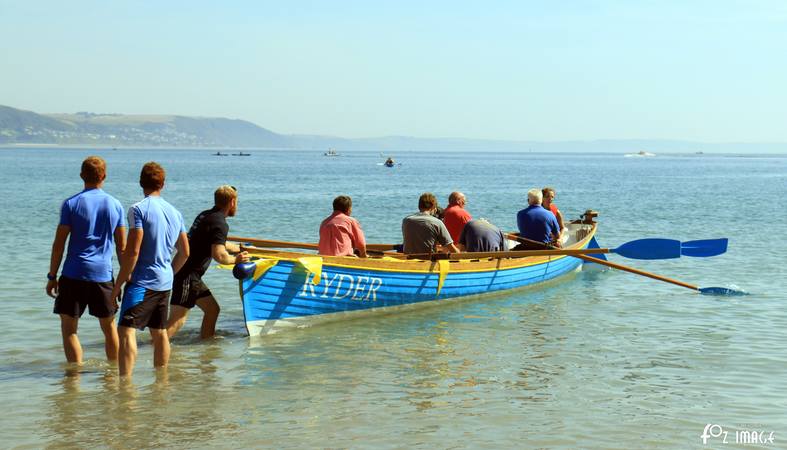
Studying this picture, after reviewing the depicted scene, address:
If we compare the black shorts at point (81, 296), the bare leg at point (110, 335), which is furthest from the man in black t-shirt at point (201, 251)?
the black shorts at point (81, 296)

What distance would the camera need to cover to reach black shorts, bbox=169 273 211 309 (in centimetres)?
995

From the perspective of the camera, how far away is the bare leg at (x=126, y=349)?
26.7 feet

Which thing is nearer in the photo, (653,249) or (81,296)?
(81,296)

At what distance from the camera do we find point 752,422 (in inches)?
324

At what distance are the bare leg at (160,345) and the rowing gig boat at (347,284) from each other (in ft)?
5.53

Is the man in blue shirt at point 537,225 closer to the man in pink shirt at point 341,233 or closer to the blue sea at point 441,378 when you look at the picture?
the blue sea at point 441,378

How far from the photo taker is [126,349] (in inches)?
330

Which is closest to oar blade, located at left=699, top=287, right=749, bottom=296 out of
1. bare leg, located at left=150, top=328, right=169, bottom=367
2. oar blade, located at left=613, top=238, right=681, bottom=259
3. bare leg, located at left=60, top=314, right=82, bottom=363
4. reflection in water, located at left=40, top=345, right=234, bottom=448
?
oar blade, located at left=613, top=238, right=681, bottom=259

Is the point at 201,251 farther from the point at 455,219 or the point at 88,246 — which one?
the point at 455,219

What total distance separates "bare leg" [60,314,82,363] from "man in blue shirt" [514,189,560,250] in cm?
934

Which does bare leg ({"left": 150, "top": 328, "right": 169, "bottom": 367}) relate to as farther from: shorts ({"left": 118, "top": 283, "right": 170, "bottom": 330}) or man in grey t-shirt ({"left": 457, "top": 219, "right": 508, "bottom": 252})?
man in grey t-shirt ({"left": 457, "top": 219, "right": 508, "bottom": 252})

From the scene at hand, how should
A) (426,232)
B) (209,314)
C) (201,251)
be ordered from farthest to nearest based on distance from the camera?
1. (426,232)
2. (209,314)
3. (201,251)

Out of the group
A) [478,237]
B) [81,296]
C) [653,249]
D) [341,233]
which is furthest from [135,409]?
[653,249]

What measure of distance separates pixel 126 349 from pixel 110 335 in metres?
0.73
